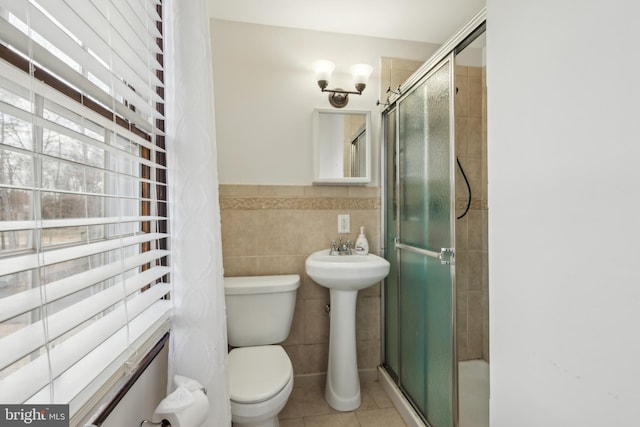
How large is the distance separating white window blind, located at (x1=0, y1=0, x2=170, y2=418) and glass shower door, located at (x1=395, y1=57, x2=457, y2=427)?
112 cm

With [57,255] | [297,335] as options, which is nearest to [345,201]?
[297,335]

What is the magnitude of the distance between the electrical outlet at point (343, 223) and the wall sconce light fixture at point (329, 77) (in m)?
0.75

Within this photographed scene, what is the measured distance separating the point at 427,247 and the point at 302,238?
0.80 m

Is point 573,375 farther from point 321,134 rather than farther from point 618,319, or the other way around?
point 321,134

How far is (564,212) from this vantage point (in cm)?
61

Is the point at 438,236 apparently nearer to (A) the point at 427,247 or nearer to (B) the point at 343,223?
(A) the point at 427,247

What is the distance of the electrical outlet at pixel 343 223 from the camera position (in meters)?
1.95

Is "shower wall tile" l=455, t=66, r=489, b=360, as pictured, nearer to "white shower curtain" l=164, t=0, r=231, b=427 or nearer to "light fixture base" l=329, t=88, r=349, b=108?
"light fixture base" l=329, t=88, r=349, b=108

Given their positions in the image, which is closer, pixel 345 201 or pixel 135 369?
pixel 135 369

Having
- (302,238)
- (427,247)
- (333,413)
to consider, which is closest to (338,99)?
(302,238)

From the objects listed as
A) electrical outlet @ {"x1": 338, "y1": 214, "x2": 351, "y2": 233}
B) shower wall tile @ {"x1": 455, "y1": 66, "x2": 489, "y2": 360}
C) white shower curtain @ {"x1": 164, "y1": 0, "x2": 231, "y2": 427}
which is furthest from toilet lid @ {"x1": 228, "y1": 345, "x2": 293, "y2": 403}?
shower wall tile @ {"x1": 455, "y1": 66, "x2": 489, "y2": 360}

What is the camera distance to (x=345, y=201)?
1.96 metres

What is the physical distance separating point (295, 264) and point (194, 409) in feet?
3.84

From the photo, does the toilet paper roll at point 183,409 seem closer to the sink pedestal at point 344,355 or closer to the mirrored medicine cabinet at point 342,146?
the sink pedestal at point 344,355
